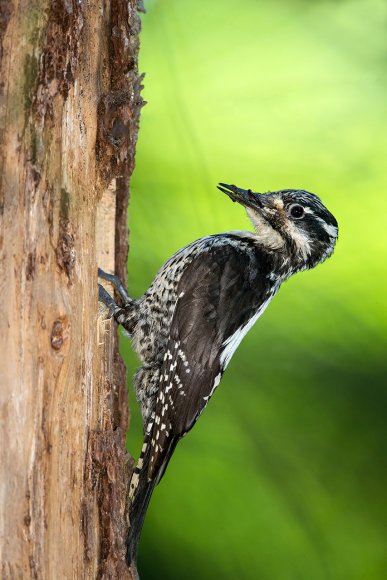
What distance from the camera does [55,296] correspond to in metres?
1.97

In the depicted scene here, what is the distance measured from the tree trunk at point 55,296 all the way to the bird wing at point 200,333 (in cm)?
34

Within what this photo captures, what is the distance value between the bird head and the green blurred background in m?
0.50

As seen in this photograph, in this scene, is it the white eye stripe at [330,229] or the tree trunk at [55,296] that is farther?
the white eye stripe at [330,229]

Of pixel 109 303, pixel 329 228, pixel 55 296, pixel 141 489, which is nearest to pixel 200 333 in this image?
pixel 109 303

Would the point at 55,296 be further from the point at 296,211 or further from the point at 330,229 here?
the point at 330,229

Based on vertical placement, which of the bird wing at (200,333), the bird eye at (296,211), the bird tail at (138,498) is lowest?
the bird tail at (138,498)

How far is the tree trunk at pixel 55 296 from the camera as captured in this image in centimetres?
183

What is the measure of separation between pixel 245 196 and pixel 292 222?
0.79ft

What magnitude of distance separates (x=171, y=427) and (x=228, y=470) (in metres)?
1.32

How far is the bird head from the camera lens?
3105mm

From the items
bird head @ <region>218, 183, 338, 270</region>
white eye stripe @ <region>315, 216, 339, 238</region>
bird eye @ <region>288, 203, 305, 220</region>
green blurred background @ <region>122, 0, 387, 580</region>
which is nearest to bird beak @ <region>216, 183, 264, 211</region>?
bird head @ <region>218, 183, 338, 270</region>

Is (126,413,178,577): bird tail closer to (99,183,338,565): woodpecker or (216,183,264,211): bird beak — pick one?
(99,183,338,565): woodpecker

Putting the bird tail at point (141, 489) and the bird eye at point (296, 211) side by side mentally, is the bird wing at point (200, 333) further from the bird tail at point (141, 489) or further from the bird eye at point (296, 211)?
the bird eye at point (296, 211)

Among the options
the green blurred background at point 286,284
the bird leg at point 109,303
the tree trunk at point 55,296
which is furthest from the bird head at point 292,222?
the tree trunk at point 55,296
